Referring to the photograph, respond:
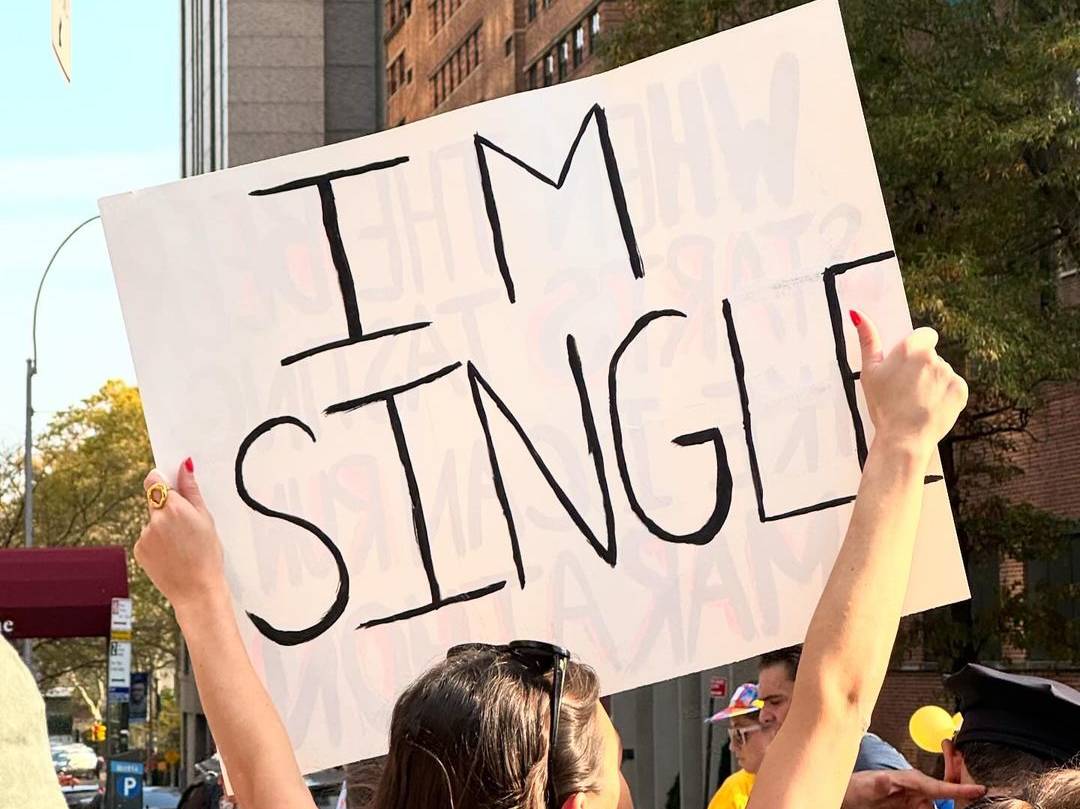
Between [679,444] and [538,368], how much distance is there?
28 cm

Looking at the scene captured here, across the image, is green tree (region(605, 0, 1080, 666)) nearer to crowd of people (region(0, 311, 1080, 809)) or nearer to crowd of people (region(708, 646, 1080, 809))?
crowd of people (region(708, 646, 1080, 809))

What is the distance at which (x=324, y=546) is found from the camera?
326 centimetres

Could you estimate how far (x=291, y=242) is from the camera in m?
3.37

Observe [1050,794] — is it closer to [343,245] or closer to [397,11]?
[343,245]

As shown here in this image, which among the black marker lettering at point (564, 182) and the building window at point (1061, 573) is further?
the building window at point (1061, 573)

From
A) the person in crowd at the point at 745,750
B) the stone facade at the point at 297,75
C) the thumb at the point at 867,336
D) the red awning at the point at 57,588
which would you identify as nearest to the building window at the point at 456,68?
the stone facade at the point at 297,75

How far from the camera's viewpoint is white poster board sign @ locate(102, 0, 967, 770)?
3.23m

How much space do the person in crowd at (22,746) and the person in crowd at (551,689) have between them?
36.2 inches

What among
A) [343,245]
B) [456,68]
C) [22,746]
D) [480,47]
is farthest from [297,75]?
[22,746]

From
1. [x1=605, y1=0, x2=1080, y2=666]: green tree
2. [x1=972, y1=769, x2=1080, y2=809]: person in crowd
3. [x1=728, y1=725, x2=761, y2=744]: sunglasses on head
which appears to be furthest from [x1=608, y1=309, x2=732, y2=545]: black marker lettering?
[x1=605, y1=0, x2=1080, y2=666]: green tree

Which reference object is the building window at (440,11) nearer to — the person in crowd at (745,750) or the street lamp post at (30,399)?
the street lamp post at (30,399)

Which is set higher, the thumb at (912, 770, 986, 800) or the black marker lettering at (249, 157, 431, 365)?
the black marker lettering at (249, 157, 431, 365)

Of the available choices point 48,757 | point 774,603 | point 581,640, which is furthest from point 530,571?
point 48,757

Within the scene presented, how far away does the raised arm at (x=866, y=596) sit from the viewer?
2.29 metres
